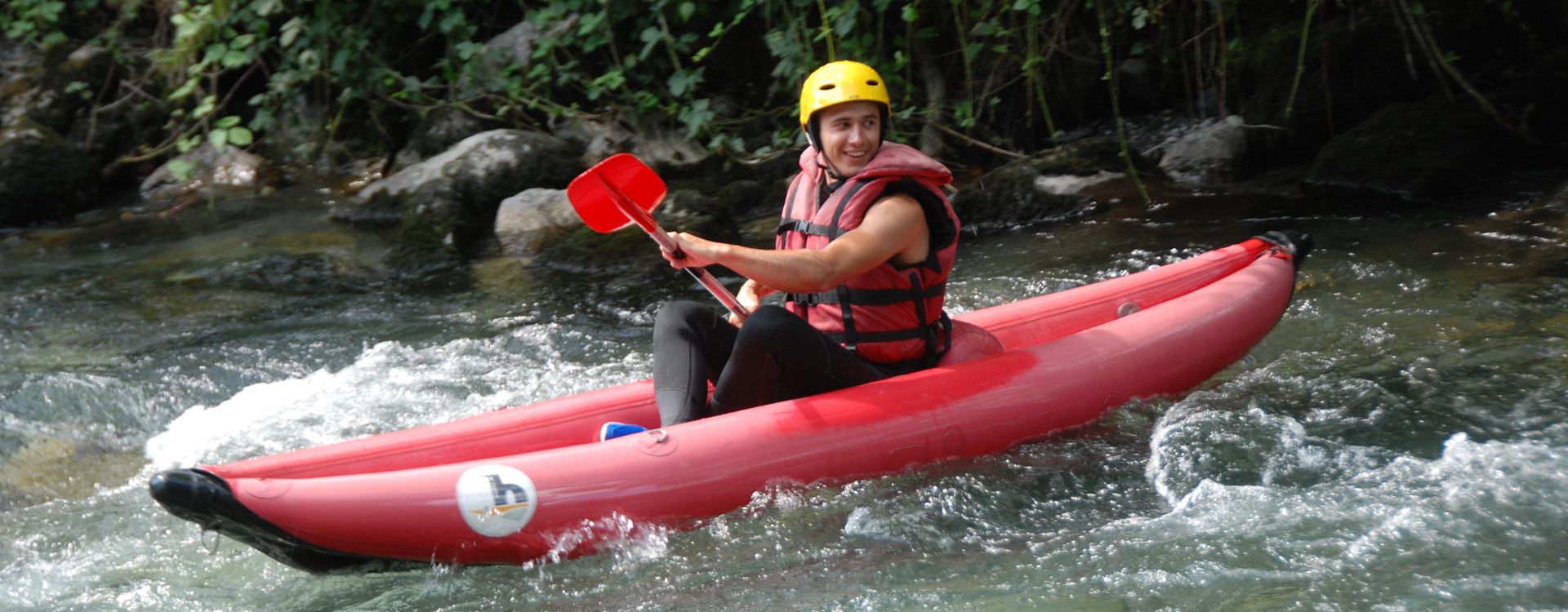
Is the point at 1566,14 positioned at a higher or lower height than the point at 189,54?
lower

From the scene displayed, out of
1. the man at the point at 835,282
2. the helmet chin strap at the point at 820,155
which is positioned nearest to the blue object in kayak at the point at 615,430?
the man at the point at 835,282

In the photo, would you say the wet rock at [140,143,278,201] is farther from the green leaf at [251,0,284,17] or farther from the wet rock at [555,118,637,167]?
the wet rock at [555,118,637,167]

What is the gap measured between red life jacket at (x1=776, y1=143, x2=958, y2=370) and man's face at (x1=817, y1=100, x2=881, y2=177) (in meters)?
0.04

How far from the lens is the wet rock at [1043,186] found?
5.73m

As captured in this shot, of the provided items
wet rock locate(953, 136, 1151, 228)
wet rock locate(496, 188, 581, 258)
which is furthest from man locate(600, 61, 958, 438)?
wet rock locate(496, 188, 581, 258)

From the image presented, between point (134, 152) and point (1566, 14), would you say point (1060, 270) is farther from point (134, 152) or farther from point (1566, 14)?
point (134, 152)

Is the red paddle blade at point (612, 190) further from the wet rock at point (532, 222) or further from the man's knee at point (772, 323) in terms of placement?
the wet rock at point (532, 222)

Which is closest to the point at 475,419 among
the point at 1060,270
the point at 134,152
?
the point at 1060,270

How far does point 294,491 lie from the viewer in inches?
100

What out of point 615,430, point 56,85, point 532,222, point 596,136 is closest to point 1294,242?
point 615,430

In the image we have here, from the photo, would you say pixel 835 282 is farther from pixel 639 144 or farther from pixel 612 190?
pixel 639 144

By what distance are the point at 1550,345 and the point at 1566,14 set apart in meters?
Answer: 3.24

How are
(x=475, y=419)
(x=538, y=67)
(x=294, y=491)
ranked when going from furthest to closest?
(x=538, y=67) < (x=475, y=419) < (x=294, y=491)

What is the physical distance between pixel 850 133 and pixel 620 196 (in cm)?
56
